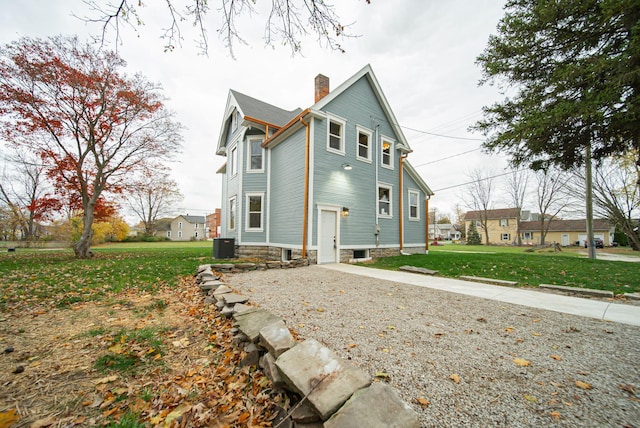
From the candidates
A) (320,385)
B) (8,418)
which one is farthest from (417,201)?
(8,418)

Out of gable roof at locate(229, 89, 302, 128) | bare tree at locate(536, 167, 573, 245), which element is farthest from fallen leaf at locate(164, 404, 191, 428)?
bare tree at locate(536, 167, 573, 245)

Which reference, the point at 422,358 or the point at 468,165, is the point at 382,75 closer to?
the point at 422,358

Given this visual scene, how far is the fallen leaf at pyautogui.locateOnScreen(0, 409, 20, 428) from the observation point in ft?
5.00

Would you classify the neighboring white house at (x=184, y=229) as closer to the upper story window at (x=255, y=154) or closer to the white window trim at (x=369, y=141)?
the upper story window at (x=255, y=154)

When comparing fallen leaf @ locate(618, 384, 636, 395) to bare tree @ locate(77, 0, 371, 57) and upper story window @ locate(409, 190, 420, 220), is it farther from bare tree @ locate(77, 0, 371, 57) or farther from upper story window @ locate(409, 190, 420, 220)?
upper story window @ locate(409, 190, 420, 220)

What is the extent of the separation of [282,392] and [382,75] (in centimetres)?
1314

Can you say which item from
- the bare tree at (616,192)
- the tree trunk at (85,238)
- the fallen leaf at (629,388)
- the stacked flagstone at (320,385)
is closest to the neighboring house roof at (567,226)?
the bare tree at (616,192)

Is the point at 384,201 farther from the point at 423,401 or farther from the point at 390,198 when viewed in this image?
the point at 423,401

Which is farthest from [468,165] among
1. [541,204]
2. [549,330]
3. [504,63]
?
[549,330]

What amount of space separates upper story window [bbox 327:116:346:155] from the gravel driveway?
279 inches

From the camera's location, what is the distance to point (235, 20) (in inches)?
110

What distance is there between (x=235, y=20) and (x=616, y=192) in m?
28.7

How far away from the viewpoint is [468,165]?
30.1m

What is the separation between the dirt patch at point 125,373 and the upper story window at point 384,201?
933 cm
